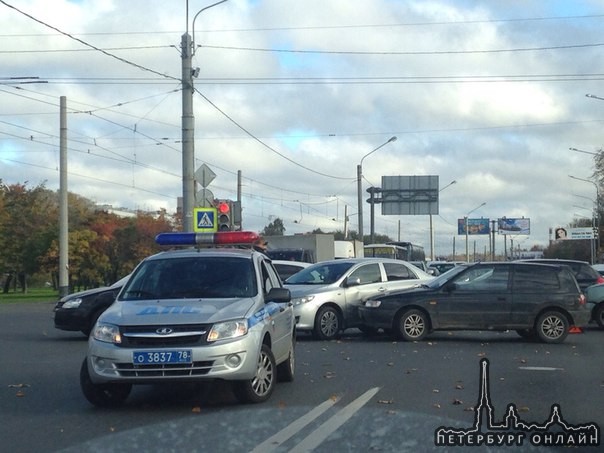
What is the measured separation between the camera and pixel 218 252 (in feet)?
38.1

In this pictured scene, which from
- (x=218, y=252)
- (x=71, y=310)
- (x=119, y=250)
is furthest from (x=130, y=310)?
(x=119, y=250)

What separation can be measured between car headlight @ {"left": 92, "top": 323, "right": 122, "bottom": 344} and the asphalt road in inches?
31.0

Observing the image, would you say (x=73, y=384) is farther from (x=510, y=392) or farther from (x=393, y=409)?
(x=510, y=392)

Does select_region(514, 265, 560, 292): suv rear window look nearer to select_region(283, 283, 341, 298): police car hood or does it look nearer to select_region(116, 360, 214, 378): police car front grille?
select_region(283, 283, 341, 298): police car hood

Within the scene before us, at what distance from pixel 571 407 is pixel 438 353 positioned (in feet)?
19.6

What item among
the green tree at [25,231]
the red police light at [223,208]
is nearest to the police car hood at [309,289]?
the red police light at [223,208]

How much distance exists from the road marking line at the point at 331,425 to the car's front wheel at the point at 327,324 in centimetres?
794

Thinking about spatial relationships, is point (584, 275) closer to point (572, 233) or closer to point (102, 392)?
point (102, 392)

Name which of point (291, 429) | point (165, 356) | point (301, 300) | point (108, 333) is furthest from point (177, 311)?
point (301, 300)

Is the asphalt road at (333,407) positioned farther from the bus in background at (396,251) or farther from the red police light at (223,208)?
the bus in background at (396,251)

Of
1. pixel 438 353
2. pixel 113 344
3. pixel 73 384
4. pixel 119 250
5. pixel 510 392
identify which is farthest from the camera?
pixel 119 250

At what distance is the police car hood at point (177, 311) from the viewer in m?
9.77

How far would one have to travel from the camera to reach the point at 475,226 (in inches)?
3949

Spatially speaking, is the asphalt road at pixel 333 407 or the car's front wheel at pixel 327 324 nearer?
the asphalt road at pixel 333 407
